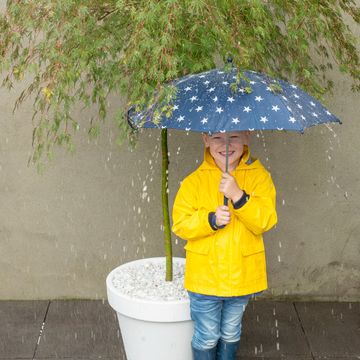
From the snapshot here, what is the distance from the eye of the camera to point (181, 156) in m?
4.95

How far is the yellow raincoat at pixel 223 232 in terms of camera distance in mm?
3418

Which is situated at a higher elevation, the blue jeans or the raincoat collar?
the raincoat collar

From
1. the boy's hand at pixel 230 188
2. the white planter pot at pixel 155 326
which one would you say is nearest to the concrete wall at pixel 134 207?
the white planter pot at pixel 155 326

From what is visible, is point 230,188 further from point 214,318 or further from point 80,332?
point 80,332

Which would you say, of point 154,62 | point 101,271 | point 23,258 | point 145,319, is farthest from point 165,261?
point 154,62

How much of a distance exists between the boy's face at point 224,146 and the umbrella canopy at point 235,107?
35cm

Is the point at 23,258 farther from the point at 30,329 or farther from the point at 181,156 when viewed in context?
the point at 181,156

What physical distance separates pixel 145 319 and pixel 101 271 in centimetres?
155

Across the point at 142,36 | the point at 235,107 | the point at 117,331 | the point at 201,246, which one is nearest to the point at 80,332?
the point at 117,331

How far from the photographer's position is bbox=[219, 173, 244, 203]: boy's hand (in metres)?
3.27

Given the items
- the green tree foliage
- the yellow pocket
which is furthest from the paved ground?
the green tree foliage

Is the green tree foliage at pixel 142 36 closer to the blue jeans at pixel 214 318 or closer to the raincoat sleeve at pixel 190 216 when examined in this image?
the raincoat sleeve at pixel 190 216

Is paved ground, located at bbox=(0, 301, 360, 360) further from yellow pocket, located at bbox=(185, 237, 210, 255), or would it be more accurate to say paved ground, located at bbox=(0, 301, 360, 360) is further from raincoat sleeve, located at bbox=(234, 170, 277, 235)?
raincoat sleeve, located at bbox=(234, 170, 277, 235)

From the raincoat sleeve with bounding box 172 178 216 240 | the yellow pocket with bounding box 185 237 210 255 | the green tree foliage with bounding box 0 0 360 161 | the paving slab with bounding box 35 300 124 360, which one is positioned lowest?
the paving slab with bounding box 35 300 124 360
